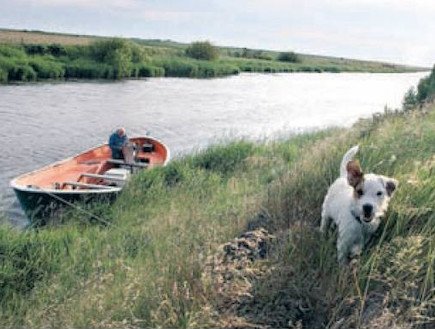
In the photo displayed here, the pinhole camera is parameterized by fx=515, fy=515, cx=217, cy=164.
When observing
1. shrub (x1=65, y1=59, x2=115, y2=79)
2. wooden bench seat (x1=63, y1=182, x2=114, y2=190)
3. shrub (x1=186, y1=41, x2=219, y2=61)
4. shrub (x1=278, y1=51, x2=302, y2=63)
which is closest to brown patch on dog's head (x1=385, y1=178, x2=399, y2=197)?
wooden bench seat (x1=63, y1=182, x2=114, y2=190)

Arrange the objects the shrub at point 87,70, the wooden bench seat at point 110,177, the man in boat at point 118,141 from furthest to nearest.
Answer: the shrub at point 87,70
the man in boat at point 118,141
the wooden bench seat at point 110,177

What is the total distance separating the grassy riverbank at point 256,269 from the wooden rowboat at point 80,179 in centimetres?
250

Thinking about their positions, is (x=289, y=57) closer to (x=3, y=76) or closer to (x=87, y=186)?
(x=3, y=76)

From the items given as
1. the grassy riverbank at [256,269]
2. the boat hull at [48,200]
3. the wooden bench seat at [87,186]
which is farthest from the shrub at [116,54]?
the grassy riverbank at [256,269]

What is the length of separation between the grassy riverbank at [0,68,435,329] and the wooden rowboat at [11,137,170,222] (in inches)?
98.5

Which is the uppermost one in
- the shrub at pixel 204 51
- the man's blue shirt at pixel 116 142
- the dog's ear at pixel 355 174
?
the shrub at pixel 204 51

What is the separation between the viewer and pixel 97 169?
1212 centimetres

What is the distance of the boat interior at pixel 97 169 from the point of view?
1040cm

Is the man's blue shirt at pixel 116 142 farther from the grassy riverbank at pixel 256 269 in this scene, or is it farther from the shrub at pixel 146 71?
the shrub at pixel 146 71

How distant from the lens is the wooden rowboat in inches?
359

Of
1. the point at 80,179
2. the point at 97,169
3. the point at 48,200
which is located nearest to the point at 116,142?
the point at 97,169

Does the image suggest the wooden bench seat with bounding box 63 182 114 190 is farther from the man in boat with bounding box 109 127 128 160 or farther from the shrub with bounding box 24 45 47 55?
the shrub with bounding box 24 45 47 55

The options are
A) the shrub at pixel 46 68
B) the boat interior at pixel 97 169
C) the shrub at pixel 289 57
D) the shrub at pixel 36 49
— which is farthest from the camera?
the shrub at pixel 289 57

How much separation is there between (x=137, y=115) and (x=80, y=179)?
14.2 m
